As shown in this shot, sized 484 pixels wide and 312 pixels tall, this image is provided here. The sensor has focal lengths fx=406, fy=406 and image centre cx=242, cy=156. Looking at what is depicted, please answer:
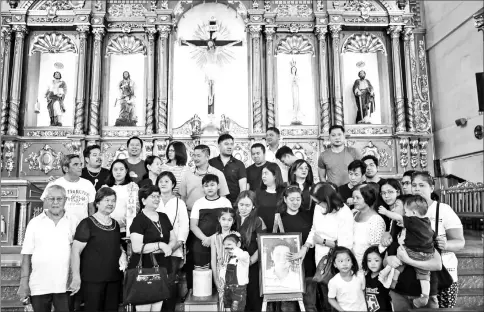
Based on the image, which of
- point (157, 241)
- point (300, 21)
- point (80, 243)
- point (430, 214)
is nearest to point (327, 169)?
point (430, 214)

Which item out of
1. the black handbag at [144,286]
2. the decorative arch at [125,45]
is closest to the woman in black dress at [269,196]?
the black handbag at [144,286]

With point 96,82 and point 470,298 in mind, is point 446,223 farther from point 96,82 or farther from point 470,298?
point 96,82

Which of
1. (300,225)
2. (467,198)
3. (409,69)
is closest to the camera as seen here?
(300,225)

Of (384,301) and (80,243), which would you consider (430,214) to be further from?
(80,243)

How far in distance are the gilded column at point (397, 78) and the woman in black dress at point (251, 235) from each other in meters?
6.50

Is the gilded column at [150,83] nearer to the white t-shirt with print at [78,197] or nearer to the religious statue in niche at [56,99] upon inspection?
the religious statue in niche at [56,99]

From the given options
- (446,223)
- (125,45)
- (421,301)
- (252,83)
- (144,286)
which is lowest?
(421,301)

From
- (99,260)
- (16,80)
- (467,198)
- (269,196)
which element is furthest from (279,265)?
(16,80)

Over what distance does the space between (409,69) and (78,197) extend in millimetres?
8200

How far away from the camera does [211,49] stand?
9.78 m

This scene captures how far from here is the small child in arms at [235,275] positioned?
348cm

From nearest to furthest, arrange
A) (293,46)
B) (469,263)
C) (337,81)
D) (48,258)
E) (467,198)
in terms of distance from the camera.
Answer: (48,258), (469,263), (467,198), (337,81), (293,46)

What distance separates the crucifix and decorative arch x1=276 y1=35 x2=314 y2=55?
3.35ft

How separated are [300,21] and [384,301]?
7.71 meters
